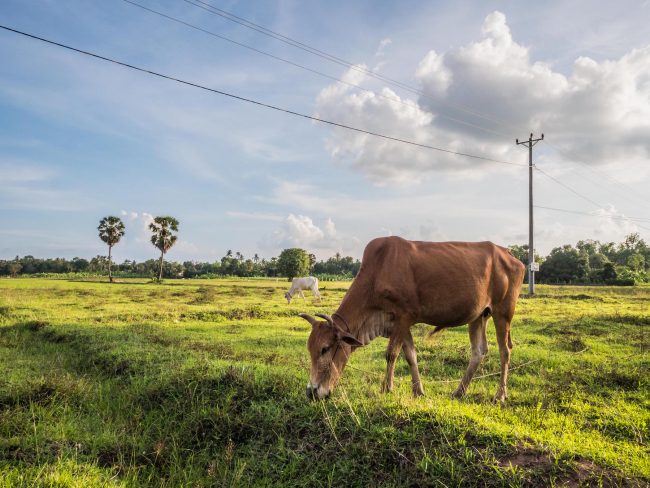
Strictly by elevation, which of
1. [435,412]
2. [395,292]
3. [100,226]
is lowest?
[435,412]

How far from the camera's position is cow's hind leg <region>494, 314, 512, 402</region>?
667 centimetres

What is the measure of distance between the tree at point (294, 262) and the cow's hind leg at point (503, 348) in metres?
58.9

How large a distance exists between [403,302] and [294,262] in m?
60.2

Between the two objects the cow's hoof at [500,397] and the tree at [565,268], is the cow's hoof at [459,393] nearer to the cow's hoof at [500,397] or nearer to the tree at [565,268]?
the cow's hoof at [500,397]

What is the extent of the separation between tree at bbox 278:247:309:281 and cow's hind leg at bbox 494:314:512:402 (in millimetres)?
58880

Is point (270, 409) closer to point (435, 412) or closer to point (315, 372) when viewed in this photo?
point (315, 372)

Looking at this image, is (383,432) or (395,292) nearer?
(383,432)

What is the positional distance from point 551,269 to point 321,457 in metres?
74.7

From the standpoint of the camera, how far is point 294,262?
66125 millimetres

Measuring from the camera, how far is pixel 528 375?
8.30 m

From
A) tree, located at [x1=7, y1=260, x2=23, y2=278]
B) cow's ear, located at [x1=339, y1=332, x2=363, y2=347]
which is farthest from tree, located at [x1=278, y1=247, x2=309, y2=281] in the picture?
tree, located at [x1=7, y1=260, x2=23, y2=278]

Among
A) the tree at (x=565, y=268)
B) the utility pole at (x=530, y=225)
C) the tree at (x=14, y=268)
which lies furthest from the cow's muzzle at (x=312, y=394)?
the tree at (x=14, y=268)

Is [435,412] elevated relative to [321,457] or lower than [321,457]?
elevated

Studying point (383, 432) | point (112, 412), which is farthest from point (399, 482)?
point (112, 412)
